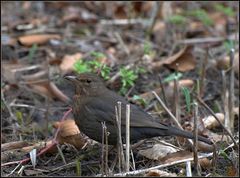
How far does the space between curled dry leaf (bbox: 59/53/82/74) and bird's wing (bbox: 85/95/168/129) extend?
2167 millimetres

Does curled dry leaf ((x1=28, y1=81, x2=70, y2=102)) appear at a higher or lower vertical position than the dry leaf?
higher

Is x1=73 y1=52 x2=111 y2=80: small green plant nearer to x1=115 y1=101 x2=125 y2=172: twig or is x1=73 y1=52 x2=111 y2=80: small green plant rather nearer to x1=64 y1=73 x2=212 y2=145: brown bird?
x1=64 y1=73 x2=212 y2=145: brown bird

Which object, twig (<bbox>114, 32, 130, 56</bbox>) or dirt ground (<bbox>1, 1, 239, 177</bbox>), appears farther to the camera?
twig (<bbox>114, 32, 130, 56</bbox>)

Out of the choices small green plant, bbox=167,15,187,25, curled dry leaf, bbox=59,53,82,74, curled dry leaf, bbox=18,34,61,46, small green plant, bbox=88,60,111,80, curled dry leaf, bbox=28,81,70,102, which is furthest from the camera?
small green plant, bbox=167,15,187,25

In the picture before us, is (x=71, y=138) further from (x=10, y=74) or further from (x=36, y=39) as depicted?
(x=36, y=39)

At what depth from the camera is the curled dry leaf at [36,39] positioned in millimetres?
7914

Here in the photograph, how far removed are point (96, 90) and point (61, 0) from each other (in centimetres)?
404

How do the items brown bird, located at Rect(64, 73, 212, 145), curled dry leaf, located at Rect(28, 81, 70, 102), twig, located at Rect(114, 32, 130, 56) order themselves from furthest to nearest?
1. twig, located at Rect(114, 32, 130, 56)
2. curled dry leaf, located at Rect(28, 81, 70, 102)
3. brown bird, located at Rect(64, 73, 212, 145)

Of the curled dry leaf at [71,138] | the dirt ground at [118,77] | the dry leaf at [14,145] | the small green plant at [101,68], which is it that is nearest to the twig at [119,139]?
the dirt ground at [118,77]

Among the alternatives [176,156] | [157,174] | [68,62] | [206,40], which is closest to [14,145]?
[176,156]

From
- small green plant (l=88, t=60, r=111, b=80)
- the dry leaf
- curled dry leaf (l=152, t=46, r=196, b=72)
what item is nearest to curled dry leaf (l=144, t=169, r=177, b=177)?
the dry leaf

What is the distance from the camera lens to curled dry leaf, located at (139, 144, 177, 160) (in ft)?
15.5

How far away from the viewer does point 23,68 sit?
7.22 metres

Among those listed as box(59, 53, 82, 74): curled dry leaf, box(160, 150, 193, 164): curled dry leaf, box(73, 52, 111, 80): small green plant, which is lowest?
box(160, 150, 193, 164): curled dry leaf
